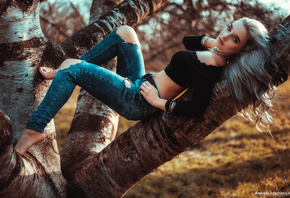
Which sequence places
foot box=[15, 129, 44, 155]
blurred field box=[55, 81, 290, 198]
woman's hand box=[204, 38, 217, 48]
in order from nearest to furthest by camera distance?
foot box=[15, 129, 44, 155], woman's hand box=[204, 38, 217, 48], blurred field box=[55, 81, 290, 198]

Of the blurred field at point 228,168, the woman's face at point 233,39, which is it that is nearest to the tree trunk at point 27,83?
the woman's face at point 233,39

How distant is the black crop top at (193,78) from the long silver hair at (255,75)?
119 mm

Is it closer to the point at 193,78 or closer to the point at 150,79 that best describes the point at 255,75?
the point at 193,78

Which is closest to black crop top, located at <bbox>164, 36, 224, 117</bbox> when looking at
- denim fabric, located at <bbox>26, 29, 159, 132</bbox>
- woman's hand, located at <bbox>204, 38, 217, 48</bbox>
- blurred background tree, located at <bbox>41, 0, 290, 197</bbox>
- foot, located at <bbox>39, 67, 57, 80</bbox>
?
denim fabric, located at <bbox>26, 29, 159, 132</bbox>

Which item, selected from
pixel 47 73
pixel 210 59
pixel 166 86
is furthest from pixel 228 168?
pixel 47 73

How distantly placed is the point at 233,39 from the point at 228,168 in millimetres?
2810

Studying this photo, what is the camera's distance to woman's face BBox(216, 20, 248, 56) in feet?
6.26

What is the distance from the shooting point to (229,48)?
1952mm

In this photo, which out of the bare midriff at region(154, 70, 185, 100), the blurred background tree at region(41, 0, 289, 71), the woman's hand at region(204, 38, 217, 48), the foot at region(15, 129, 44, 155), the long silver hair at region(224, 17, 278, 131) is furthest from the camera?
the blurred background tree at region(41, 0, 289, 71)

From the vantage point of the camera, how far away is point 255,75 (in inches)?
67.4

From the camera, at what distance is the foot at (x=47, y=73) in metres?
2.07

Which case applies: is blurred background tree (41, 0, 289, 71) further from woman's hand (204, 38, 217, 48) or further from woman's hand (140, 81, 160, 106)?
woman's hand (140, 81, 160, 106)

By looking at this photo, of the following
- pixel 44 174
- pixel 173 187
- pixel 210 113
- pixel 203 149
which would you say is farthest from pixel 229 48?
pixel 203 149

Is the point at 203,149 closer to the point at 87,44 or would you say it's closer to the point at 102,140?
the point at 102,140
